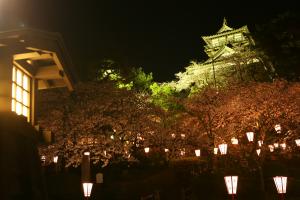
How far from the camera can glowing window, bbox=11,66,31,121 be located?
1012 cm

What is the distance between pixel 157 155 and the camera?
30.9m

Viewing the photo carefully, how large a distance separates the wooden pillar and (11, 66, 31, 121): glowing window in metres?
0.47

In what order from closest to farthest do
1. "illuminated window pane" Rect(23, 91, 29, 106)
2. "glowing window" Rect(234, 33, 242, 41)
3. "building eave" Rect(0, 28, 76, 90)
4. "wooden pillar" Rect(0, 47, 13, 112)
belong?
1. "wooden pillar" Rect(0, 47, 13, 112)
2. "building eave" Rect(0, 28, 76, 90)
3. "illuminated window pane" Rect(23, 91, 29, 106)
4. "glowing window" Rect(234, 33, 242, 41)

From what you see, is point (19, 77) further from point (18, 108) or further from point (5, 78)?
point (5, 78)

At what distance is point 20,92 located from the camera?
10641 mm

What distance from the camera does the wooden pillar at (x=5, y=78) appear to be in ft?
30.4

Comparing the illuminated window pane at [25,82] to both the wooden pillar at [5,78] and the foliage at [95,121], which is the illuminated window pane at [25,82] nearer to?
the wooden pillar at [5,78]

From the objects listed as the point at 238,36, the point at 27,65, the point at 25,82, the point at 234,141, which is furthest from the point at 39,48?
the point at 238,36

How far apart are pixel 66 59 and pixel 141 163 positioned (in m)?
19.0

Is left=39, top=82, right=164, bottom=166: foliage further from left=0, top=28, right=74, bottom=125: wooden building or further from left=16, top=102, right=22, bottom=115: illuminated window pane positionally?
left=16, top=102, right=22, bottom=115: illuminated window pane

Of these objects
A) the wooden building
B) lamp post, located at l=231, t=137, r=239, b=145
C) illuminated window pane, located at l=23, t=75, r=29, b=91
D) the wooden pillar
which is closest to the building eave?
the wooden building

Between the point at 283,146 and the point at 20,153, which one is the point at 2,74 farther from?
the point at 283,146

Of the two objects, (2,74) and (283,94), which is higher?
(283,94)

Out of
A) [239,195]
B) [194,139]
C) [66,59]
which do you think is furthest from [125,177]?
[66,59]
